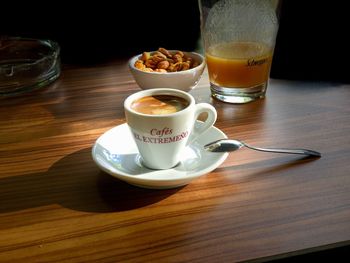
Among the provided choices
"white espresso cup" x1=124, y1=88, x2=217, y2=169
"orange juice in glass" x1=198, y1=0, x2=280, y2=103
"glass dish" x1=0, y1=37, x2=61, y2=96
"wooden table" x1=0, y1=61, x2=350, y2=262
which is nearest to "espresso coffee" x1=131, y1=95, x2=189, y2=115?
"white espresso cup" x1=124, y1=88, x2=217, y2=169

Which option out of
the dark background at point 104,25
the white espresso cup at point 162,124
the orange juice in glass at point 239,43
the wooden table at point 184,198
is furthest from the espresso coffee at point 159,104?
the dark background at point 104,25

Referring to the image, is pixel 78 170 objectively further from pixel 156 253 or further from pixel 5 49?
pixel 5 49

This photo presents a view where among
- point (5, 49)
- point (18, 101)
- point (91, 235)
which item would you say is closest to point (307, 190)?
point (91, 235)

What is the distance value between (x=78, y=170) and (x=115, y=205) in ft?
0.41

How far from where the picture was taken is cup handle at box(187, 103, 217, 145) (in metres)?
0.69

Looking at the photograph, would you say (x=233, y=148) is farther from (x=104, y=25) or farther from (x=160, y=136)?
(x=104, y=25)

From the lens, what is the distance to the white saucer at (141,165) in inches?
24.6

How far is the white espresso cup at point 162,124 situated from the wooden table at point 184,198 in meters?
0.06

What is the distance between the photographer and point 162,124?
64 cm

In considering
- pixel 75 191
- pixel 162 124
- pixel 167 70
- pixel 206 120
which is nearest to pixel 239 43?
pixel 167 70

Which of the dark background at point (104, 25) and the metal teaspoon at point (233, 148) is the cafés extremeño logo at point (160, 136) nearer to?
the metal teaspoon at point (233, 148)

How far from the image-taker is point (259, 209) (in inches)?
23.8

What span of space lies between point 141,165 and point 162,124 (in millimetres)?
95

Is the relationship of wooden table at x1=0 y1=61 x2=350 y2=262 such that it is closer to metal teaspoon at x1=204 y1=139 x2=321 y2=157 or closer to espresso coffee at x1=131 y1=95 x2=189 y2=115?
metal teaspoon at x1=204 y1=139 x2=321 y2=157
